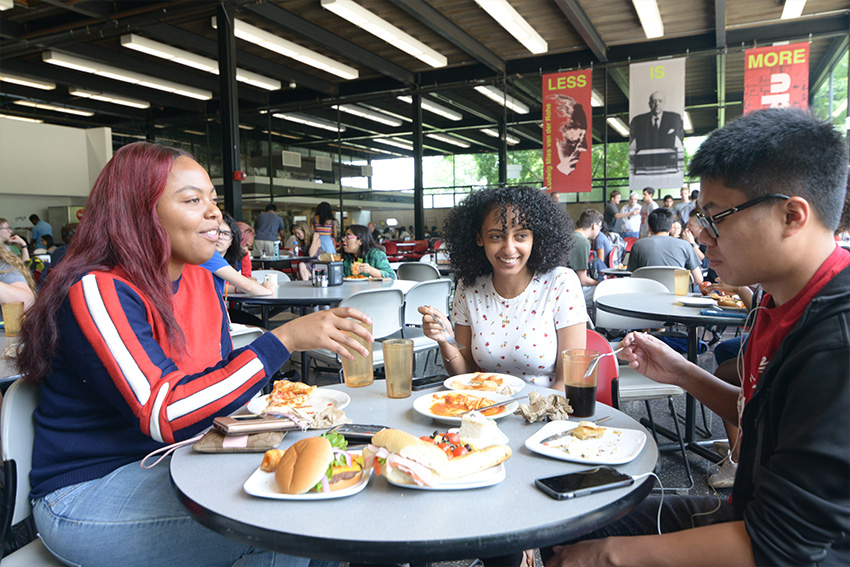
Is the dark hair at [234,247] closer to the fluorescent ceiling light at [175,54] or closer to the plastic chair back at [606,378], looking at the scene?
the plastic chair back at [606,378]

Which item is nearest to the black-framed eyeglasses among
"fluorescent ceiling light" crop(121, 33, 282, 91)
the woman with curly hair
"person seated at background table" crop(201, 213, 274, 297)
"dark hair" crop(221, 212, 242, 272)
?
the woman with curly hair

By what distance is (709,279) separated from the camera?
6.38m

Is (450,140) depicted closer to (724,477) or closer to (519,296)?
(724,477)

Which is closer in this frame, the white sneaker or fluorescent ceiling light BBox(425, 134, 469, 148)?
the white sneaker

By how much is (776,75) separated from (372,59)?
20.8 ft

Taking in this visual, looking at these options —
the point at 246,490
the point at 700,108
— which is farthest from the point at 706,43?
the point at 246,490

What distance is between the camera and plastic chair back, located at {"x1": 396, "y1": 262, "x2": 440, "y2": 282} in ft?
18.5

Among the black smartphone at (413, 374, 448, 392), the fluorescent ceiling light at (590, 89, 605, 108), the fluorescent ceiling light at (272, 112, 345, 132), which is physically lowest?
the black smartphone at (413, 374, 448, 392)

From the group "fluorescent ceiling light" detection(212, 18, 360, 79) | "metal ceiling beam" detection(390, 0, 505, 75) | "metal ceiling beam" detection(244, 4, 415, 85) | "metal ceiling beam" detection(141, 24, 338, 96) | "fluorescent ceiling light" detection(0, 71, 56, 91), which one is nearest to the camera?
"metal ceiling beam" detection(390, 0, 505, 75)

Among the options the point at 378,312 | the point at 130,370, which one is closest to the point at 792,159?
the point at 130,370

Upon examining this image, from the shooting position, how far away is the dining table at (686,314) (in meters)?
2.75

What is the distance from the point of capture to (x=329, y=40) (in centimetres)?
873

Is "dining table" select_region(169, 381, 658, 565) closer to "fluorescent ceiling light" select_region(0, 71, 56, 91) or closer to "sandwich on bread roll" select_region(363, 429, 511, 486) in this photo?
"sandwich on bread roll" select_region(363, 429, 511, 486)

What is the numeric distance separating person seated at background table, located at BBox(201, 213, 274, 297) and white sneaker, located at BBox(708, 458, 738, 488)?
9.30ft
